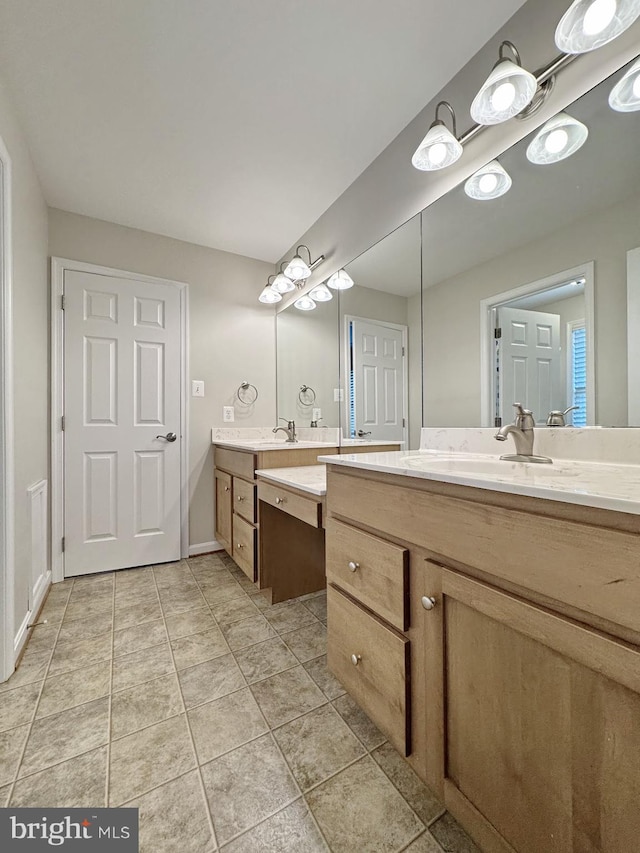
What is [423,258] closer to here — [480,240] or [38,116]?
[480,240]

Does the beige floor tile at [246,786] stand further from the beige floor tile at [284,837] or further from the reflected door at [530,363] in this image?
the reflected door at [530,363]

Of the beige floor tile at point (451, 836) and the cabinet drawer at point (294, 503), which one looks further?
the cabinet drawer at point (294, 503)

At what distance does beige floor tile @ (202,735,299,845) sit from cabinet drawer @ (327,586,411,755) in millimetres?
278

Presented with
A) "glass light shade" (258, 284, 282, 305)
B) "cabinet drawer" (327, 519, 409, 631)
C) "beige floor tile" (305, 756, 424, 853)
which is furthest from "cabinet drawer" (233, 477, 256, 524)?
"glass light shade" (258, 284, 282, 305)

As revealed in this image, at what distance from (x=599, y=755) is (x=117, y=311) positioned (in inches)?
113

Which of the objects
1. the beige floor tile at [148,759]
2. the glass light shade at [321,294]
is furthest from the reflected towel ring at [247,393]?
the beige floor tile at [148,759]

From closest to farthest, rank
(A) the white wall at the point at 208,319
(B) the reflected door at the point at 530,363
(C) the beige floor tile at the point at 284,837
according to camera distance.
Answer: (C) the beige floor tile at the point at 284,837 → (B) the reflected door at the point at 530,363 → (A) the white wall at the point at 208,319

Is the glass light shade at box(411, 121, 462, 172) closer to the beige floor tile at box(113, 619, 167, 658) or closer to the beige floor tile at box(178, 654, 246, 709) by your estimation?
the beige floor tile at box(178, 654, 246, 709)

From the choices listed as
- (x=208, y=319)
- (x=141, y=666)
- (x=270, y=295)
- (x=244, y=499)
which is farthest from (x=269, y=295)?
(x=141, y=666)

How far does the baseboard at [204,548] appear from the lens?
2.61 metres

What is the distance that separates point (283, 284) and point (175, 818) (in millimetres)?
2633

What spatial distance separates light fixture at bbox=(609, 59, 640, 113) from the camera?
Answer: 92 centimetres

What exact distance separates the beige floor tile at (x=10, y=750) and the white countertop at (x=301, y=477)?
1138 millimetres

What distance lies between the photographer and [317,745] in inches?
41.5
